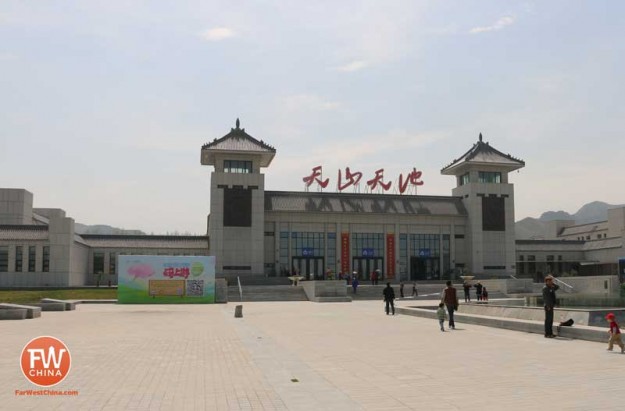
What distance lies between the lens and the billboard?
125ft

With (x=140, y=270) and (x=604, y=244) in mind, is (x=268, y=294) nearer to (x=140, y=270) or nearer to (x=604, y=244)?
(x=140, y=270)

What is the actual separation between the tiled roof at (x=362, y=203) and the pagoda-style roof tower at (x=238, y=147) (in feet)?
15.1

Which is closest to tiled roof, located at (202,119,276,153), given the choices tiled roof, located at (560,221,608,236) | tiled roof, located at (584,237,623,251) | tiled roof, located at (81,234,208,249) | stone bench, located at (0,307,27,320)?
tiled roof, located at (81,234,208,249)

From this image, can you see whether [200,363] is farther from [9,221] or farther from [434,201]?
[9,221]

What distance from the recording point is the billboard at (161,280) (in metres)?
38.2

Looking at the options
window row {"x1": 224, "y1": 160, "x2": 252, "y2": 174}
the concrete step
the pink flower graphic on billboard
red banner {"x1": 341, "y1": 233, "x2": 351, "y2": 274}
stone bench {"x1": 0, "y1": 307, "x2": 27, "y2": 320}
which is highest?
window row {"x1": 224, "y1": 160, "x2": 252, "y2": 174}

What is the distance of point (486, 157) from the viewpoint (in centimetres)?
6425

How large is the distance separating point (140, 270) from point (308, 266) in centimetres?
2461

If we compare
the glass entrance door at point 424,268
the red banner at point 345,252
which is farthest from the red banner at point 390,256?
the red banner at point 345,252

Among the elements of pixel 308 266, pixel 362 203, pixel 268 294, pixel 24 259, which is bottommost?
pixel 268 294

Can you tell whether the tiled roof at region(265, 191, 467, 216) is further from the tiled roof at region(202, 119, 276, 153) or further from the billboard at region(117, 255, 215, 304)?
the billboard at region(117, 255, 215, 304)


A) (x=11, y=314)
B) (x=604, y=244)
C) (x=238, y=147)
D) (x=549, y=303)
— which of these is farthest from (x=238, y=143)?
(x=549, y=303)

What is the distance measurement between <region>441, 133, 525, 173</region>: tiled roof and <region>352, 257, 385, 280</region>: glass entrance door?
1402 cm

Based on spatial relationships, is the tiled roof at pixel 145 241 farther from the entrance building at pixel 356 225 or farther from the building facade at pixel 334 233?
the entrance building at pixel 356 225
